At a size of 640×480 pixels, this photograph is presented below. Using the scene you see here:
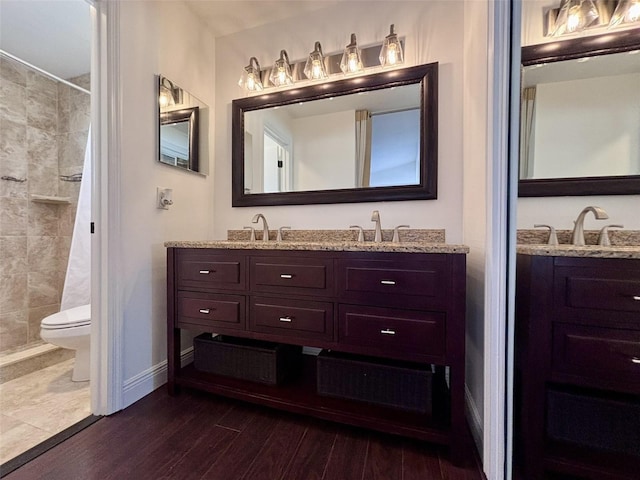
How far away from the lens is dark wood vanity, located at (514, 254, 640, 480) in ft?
2.77

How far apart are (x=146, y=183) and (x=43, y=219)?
1.53 m

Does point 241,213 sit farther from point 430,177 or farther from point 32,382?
point 32,382

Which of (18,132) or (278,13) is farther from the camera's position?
(18,132)

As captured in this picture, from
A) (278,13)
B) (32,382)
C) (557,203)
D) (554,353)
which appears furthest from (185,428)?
(278,13)

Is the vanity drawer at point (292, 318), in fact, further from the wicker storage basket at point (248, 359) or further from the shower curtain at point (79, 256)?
the shower curtain at point (79, 256)

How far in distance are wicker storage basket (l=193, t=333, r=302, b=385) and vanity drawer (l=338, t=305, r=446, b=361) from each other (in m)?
0.44

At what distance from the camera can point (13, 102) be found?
2.09m


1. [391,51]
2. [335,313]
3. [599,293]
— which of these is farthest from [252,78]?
[599,293]

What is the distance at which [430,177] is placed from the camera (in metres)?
1.58

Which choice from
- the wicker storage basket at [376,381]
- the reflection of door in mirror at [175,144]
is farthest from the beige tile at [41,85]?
the wicker storage basket at [376,381]

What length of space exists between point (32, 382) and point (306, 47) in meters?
2.87

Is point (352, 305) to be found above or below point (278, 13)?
below

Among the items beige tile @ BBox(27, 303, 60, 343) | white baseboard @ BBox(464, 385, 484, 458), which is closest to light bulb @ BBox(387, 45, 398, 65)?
white baseboard @ BBox(464, 385, 484, 458)

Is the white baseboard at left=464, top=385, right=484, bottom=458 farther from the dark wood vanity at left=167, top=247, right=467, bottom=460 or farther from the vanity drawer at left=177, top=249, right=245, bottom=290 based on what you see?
the vanity drawer at left=177, top=249, right=245, bottom=290
